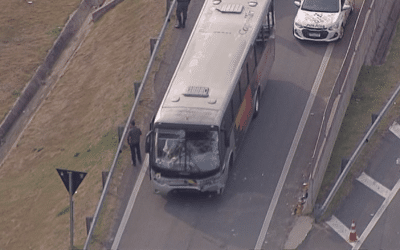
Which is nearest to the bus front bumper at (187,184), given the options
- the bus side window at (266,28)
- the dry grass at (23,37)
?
the bus side window at (266,28)

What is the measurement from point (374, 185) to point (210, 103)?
19.4 ft

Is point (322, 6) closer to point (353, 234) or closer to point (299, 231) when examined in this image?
point (299, 231)

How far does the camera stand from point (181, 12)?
1128 inches

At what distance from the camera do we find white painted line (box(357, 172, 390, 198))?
21875mm

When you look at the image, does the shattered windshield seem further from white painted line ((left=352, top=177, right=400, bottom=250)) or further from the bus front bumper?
white painted line ((left=352, top=177, right=400, bottom=250))

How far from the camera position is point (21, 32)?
3781cm

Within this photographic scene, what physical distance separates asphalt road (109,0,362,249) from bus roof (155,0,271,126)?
2.70m

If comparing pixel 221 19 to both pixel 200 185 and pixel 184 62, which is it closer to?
pixel 184 62

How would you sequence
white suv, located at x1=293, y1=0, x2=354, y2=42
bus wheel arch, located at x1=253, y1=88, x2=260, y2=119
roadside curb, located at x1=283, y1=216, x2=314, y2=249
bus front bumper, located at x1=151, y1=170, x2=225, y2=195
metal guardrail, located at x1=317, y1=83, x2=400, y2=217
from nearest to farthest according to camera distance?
roadside curb, located at x1=283, y1=216, x2=314, y2=249, bus front bumper, located at x1=151, y1=170, x2=225, y2=195, metal guardrail, located at x1=317, y1=83, x2=400, y2=217, bus wheel arch, located at x1=253, y1=88, x2=260, y2=119, white suv, located at x1=293, y1=0, x2=354, y2=42

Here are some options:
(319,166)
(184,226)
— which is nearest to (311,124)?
(319,166)

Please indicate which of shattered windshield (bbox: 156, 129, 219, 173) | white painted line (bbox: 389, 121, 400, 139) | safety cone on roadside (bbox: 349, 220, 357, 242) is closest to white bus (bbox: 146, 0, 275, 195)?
shattered windshield (bbox: 156, 129, 219, 173)

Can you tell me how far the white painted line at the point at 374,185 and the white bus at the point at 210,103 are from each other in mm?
4016

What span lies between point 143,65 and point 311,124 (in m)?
8.20

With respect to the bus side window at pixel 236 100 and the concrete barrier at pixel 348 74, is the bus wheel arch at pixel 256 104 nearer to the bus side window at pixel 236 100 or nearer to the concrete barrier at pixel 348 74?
the bus side window at pixel 236 100
